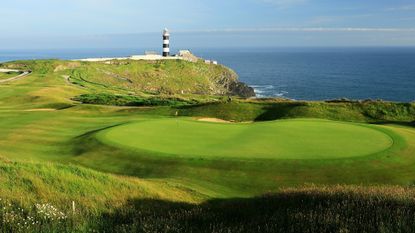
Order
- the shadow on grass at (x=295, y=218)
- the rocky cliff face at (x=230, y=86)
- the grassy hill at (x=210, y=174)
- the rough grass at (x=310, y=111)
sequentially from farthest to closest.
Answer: the rocky cliff face at (x=230, y=86), the rough grass at (x=310, y=111), the grassy hill at (x=210, y=174), the shadow on grass at (x=295, y=218)

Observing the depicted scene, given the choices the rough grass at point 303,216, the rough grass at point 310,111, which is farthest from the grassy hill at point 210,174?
the rough grass at point 310,111

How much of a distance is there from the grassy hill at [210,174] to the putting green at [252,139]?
6 cm

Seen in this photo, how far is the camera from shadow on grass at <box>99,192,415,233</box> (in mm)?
7348

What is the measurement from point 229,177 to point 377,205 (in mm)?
9482

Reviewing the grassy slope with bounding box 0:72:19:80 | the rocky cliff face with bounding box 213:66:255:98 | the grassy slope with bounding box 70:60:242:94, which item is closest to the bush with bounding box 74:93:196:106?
the grassy slope with bounding box 70:60:242:94

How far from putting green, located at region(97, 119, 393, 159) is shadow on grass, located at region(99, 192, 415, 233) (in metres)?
9.17

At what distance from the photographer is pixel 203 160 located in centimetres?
1872

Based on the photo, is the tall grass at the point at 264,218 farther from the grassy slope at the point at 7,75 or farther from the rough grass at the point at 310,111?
the grassy slope at the point at 7,75

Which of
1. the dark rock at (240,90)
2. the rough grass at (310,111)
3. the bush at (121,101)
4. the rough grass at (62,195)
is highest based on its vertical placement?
the rough grass at (62,195)

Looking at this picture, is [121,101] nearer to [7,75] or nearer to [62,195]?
[7,75]

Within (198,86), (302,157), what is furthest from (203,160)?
(198,86)

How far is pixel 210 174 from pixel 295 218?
10219mm

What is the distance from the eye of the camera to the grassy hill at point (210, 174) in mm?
7957

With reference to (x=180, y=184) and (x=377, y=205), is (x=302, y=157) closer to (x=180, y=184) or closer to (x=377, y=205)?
(x=180, y=184)
